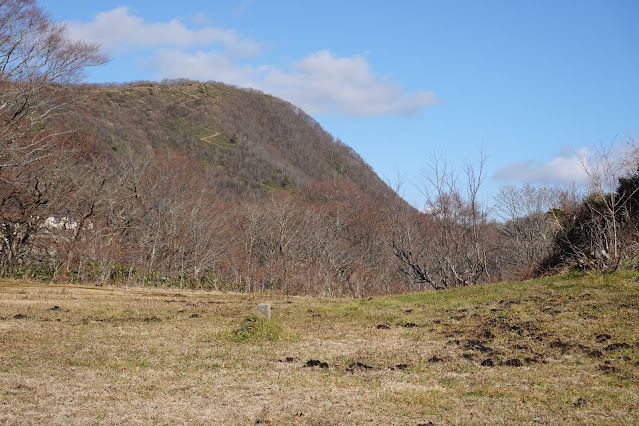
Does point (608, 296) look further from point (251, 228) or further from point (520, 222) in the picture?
point (520, 222)

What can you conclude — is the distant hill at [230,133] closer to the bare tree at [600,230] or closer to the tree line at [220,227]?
the tree line at [220,227]

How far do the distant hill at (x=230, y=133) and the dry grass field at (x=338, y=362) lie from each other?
68059mm

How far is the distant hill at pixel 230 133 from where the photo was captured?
9269cm

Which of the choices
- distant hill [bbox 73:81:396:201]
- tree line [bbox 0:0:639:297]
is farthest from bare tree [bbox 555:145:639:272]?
distant hill [bbox 73:81:396:201]

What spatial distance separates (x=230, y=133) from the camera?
381ft

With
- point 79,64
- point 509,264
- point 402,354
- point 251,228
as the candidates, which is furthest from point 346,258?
point 402,354

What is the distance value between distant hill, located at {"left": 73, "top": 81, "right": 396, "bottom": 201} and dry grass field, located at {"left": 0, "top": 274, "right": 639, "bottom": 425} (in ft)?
223

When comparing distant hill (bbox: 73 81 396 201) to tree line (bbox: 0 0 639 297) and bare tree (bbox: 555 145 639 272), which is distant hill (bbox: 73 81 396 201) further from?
bare tree (bbox: 555 145 639 272)

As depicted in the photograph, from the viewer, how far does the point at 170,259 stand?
39.5 m

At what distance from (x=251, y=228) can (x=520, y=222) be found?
26000 mm

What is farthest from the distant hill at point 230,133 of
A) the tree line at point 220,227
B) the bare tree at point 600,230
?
the bare tree at point 600,230

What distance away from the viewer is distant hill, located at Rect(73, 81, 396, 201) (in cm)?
9269

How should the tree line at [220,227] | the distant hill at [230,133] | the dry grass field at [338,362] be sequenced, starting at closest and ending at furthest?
the dry grass field at [338,362]
the tree line at [220,227]
the distant hill at [230,133]

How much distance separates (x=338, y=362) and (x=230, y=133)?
10911 centimetres
